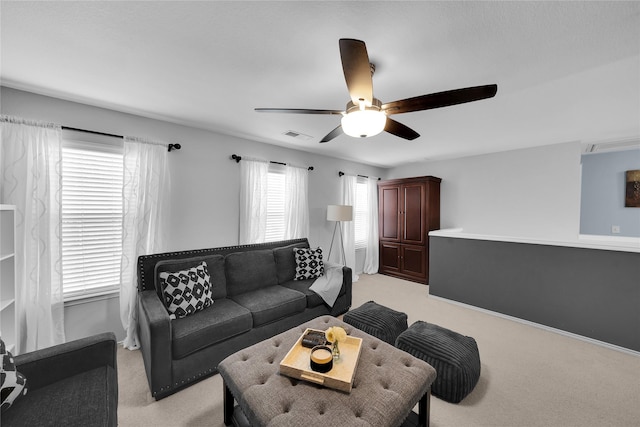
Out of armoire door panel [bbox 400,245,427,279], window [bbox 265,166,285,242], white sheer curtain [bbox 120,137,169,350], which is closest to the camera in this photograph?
white sheer curtain [bbox 120,137,169,350]

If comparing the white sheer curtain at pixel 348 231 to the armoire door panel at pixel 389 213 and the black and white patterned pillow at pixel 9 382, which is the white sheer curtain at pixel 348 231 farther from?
the black and white patterned pillow at pixel 9 382

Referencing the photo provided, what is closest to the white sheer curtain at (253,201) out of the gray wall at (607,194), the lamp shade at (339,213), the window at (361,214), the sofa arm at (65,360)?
the lamp shade at (339,213)

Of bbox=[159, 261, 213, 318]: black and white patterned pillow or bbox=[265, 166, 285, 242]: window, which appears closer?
bbox=[159, 261, 213, 318]: black and white patterned pillow

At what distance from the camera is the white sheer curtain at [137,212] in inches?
98.3

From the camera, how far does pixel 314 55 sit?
1637 millimetres

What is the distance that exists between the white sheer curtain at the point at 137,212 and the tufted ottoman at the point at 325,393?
1701 mm

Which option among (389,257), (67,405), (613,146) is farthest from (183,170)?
(613,146)

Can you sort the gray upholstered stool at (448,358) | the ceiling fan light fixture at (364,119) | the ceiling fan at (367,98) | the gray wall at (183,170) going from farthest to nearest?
the gray wall at (183,170), the gray upholstered stool at (448,358), the ceiling fan light fixture at (364,119), the ceiling fan at (367,98)

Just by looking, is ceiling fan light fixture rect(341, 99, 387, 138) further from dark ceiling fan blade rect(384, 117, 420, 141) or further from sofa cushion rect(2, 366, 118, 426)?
sofa cushion rect(2, 366, 118, 426)

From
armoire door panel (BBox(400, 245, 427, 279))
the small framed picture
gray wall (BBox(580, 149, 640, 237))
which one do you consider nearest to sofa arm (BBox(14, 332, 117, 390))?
armoire door panel (BBox(400, 245, 427, 279))

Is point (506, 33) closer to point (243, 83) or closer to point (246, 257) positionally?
point (243, 83)

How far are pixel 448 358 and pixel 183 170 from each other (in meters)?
3.34

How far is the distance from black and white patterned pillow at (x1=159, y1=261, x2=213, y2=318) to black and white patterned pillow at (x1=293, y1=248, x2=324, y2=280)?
1.23 m

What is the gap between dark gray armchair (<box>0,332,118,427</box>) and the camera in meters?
1.13
